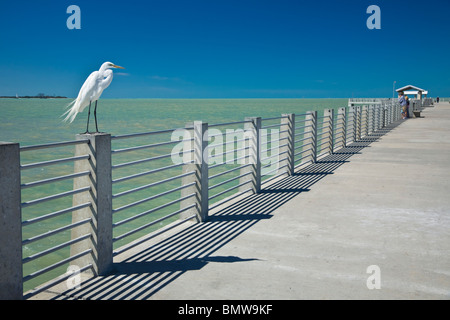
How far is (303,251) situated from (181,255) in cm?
145

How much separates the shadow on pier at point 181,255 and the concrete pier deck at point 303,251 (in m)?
0.01

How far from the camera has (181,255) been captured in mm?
5398

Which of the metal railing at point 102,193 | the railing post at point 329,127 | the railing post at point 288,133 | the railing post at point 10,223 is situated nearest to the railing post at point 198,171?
the metal railing at point 102,193

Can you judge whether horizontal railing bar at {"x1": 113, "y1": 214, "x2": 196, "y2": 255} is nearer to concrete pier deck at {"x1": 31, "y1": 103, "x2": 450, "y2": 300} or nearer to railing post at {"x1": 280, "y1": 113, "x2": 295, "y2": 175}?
concrete pier deck at {"x1": 31, "y1": 103, "x2": 450, "y2": 300}

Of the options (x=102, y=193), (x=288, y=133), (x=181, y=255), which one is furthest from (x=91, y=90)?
(x=288, y=133)

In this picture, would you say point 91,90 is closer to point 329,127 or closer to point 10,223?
A: point 10,223

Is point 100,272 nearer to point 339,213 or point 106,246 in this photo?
point 106,246

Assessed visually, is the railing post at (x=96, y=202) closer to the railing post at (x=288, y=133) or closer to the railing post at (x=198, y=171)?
the railing post at (x=198, y=171)

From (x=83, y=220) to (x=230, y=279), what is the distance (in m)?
1.61

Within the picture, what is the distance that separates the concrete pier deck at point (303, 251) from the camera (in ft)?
14.4

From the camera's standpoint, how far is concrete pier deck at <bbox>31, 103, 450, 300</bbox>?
4.39 metres
